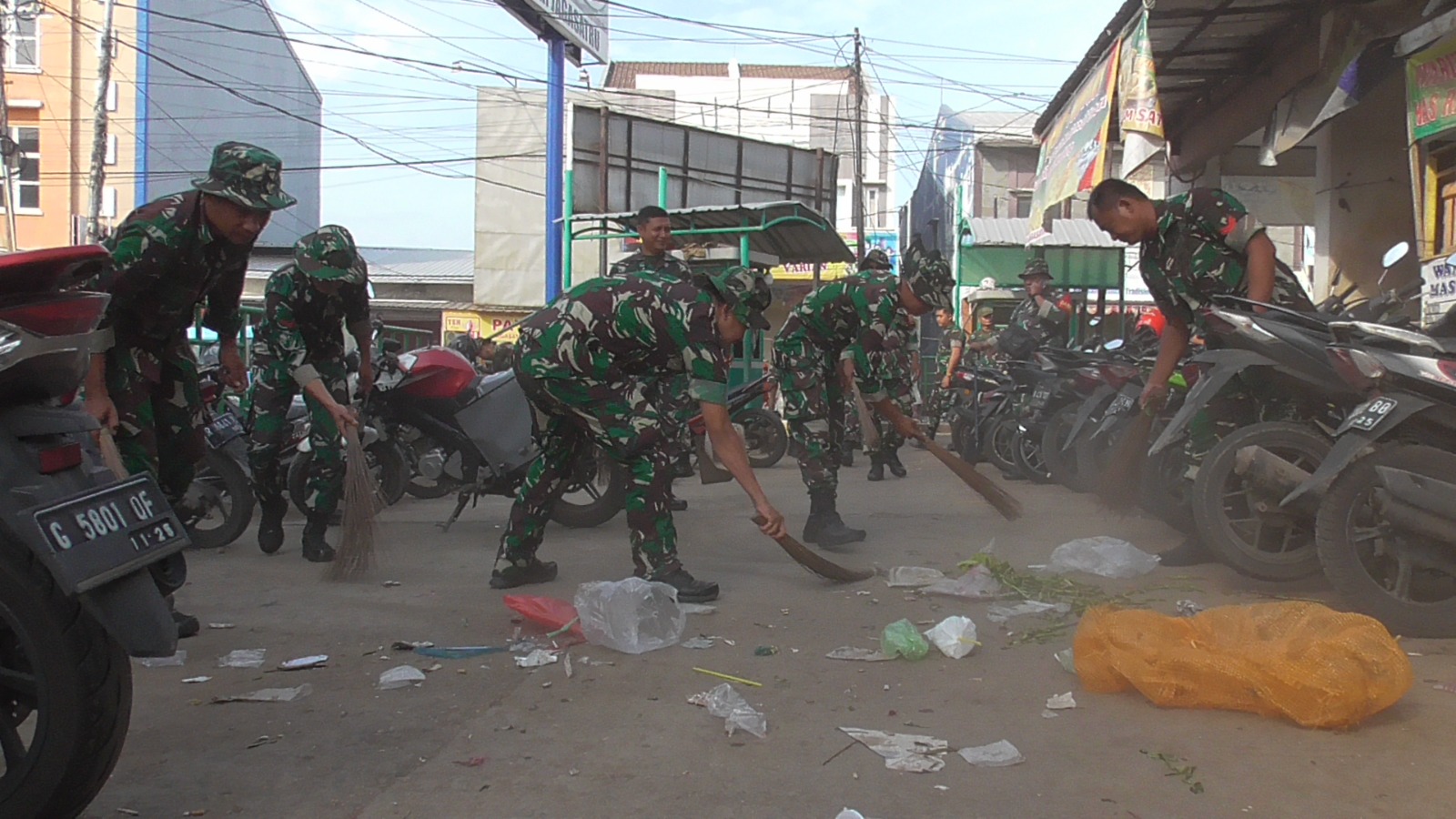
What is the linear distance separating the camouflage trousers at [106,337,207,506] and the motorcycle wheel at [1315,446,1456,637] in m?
4.06

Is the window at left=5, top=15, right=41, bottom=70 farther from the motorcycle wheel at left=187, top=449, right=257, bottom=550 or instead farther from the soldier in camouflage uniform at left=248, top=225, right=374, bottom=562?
the soldier in camouflage uniform at left=248, top=225, right=374, bottom=562

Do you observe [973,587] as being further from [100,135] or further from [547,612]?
[100,135]

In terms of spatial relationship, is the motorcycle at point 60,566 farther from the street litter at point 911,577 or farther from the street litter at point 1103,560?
the street litter at point 1103,560

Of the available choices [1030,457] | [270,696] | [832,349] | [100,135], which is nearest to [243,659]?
[270,696]

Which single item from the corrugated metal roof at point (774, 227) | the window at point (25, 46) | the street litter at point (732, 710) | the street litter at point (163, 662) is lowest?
the street litter at point (163, 662)

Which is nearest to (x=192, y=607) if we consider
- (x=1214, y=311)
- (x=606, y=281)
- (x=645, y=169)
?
(x=606, y=281)

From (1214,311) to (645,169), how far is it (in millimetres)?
15501

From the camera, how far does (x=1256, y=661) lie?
2.84 m

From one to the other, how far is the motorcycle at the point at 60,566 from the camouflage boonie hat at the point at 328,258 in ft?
8.79

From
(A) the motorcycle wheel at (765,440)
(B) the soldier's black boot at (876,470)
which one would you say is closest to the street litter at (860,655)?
(B) the soldier's black boot at (876,470)

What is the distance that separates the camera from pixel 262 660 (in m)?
3.58

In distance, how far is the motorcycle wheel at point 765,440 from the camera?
978cm

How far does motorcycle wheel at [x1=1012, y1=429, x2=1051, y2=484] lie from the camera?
8.35m

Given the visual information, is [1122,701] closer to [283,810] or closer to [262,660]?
[283,810]
